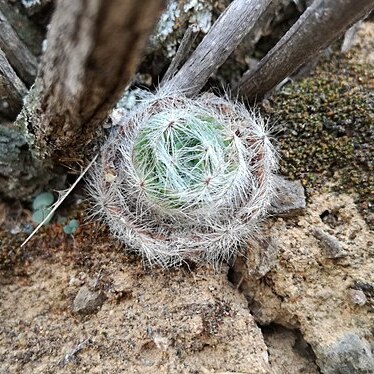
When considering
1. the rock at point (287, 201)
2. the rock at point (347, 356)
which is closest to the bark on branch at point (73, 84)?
the rock at point (287, 201)

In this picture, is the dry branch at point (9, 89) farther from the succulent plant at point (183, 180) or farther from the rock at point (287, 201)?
the rock at point (287, 201)

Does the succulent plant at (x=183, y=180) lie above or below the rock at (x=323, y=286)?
above

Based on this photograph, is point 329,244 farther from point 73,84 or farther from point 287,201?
point 73,84

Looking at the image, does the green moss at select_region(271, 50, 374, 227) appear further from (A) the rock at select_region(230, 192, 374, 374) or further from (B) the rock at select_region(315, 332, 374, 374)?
(B) the rock at select_region(315, 332, 374, 374)

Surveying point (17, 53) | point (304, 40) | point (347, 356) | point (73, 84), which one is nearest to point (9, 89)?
point (17, 53)

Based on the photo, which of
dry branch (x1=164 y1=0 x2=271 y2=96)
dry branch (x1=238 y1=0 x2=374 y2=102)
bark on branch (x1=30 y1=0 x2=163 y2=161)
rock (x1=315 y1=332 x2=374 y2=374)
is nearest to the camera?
bark on branch (x1=30 y1=0 x2=163 y2=161)

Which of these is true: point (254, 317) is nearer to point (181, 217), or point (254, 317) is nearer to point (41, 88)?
point (181, 217)

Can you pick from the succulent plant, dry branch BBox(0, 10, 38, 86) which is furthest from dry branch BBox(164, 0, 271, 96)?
dry branch BBox(0, 10, 38, 86)
